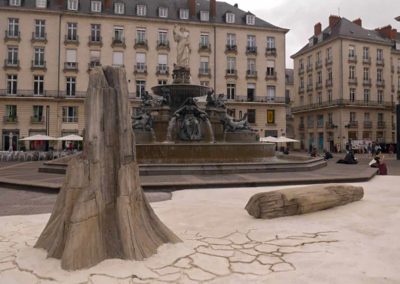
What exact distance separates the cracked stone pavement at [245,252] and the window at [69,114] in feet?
129

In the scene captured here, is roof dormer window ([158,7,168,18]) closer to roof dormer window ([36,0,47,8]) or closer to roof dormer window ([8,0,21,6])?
roof dormer window ([36,0,47,8])

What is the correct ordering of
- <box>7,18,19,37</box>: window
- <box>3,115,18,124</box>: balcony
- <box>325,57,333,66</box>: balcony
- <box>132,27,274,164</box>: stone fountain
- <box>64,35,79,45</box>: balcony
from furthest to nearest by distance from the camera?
1. <box>325,57,333,66</box>: balcony
2. <box>64,35,79,45</box>: balcony
3. <box>7,18,19,37</box>: window
4. <box>3,115,18,124</box>: balcony
5. <box>132,27,274,164</box>: stone fountain

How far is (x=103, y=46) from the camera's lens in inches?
1758

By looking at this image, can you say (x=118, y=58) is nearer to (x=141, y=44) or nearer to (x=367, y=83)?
(x=141, y=44)

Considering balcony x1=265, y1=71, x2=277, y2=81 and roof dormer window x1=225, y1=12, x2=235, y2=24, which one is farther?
balcony x1=265, y1=71, x2=277, y2=81

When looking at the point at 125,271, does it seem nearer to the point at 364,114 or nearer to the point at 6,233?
the point at 6,233

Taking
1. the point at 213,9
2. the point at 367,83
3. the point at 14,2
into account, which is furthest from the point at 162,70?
the point at 367,83

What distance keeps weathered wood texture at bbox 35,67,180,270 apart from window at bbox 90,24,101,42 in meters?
43.7

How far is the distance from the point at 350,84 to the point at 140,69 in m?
31.9

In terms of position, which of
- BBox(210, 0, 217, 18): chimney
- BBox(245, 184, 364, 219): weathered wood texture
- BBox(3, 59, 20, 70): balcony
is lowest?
BBox(245, 184, 364, 219): weathered wood texture

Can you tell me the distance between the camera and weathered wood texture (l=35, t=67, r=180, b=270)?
368 centimetres

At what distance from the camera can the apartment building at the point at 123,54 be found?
4219 centimetres

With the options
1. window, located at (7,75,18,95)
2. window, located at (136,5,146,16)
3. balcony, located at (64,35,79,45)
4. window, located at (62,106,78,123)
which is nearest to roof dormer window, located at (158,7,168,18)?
window, located at (136,5,146,16)

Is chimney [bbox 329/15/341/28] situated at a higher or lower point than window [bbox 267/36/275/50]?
higher
